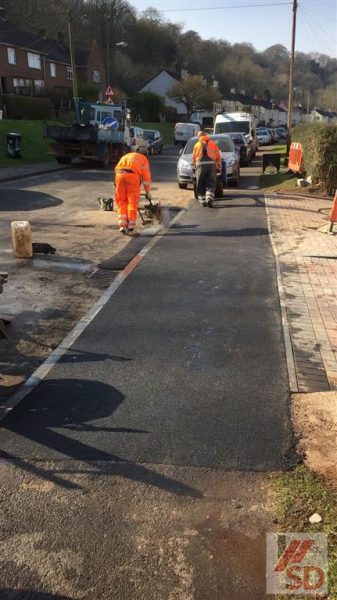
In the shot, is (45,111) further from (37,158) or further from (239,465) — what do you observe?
(239,465)

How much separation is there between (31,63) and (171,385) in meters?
55.4

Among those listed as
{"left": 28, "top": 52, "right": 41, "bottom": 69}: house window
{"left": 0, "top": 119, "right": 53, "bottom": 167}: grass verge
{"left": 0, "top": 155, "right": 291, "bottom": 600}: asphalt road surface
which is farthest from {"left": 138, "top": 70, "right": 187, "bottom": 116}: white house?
{"left": 0, "top": 155, "right": 291, "bottom": 600}: asphalt road surface

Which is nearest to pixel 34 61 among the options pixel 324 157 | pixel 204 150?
pixel 324 157

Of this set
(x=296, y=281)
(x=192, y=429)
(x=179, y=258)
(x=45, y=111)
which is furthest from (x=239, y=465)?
(x=45, y=111)

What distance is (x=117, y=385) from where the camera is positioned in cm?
438

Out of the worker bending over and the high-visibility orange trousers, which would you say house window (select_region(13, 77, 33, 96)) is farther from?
the high-visibility orange trousers

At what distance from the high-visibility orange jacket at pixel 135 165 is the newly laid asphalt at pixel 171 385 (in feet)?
10.4

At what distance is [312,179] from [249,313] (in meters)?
11.8

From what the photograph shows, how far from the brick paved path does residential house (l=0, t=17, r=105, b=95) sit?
44.2 m

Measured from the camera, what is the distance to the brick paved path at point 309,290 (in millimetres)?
4770

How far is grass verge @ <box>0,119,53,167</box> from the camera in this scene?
78.3ft

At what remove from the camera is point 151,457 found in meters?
3.45

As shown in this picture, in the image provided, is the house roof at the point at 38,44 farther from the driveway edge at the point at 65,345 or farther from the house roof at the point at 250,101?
the driveway edge at the point at 65,345

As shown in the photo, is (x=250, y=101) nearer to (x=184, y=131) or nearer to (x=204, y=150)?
(x=184, y=131)
